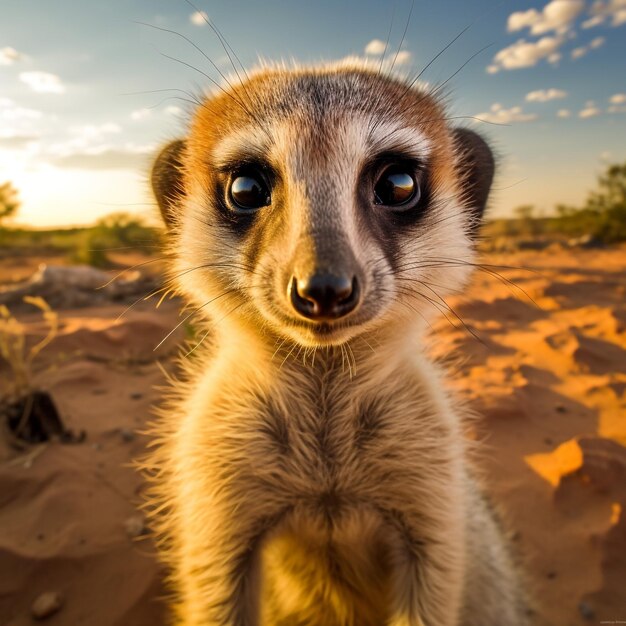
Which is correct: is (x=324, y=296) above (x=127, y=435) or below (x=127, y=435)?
above

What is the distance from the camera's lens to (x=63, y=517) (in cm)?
233

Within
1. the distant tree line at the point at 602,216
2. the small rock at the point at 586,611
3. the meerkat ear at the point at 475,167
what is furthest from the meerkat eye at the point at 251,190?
the distant tree line at the point at 602,216

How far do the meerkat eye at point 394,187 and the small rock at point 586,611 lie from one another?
200cm

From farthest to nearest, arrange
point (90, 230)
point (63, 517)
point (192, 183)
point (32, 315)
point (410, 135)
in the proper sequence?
point (90, 230), point (32, 315), point (63, 517), point (192, 183), point (410, 135)

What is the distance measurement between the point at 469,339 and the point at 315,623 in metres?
→ 3.79

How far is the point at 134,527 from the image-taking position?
232 cm

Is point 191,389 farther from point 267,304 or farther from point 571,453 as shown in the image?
point 571,453

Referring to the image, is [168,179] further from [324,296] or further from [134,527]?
[134,527]

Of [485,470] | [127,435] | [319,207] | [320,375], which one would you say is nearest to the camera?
[319,207]

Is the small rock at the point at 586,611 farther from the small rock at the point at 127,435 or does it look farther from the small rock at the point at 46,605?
the small rock at the point at 127,435

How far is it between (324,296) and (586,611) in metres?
2.05

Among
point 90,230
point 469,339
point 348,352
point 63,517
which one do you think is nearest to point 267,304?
point 348,352

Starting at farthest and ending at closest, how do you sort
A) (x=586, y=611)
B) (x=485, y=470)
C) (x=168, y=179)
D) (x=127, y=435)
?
1. (x=127, y=435)
2. (x=485, y=470)
3. (x=586, y=611)
4. (x=168, y=179)

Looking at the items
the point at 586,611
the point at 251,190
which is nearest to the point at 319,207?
the point at 251,190
